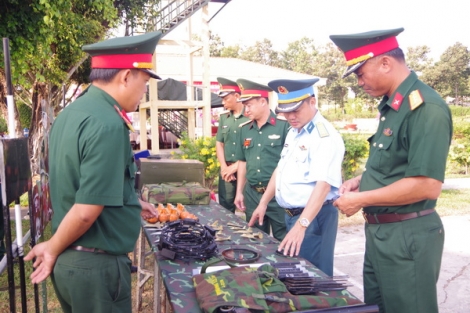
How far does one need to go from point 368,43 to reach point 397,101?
1.10ft

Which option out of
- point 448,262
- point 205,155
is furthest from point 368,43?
point 205,155

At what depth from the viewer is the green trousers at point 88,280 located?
1868 millimetres

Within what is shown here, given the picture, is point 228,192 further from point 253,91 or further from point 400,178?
point 400,178

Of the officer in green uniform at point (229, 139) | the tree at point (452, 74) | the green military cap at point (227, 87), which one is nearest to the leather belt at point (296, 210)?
the officer in green uniform at point (229, 139)

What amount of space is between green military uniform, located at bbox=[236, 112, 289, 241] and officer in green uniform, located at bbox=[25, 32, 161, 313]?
7.52ft

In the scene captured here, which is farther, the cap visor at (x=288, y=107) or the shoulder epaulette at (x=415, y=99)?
the cap visor at (x=288, y=107)

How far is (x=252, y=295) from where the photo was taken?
176 centimetres

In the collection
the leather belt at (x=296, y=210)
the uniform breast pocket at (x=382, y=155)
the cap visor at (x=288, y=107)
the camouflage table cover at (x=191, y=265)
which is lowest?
the camouflage table cover at (x=191, y=265)

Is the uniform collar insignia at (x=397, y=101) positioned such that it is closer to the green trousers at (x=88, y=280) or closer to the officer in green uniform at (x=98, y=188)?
the officer in green uniform at (x=98, y=188)

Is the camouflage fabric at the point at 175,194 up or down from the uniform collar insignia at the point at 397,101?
down

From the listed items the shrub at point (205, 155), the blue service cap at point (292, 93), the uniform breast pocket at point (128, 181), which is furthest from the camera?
the shrub at point (205, 155)

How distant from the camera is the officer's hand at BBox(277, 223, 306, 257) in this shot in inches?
100

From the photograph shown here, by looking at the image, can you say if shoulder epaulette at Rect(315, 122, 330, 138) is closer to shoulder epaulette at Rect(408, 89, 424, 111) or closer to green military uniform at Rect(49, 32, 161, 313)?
shoulder epaulette at Rect(408, 89, 424, 111)

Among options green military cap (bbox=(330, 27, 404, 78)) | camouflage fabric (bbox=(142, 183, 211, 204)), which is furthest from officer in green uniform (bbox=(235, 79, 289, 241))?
green military cap (bbox=(330, 27, 404, 78))
